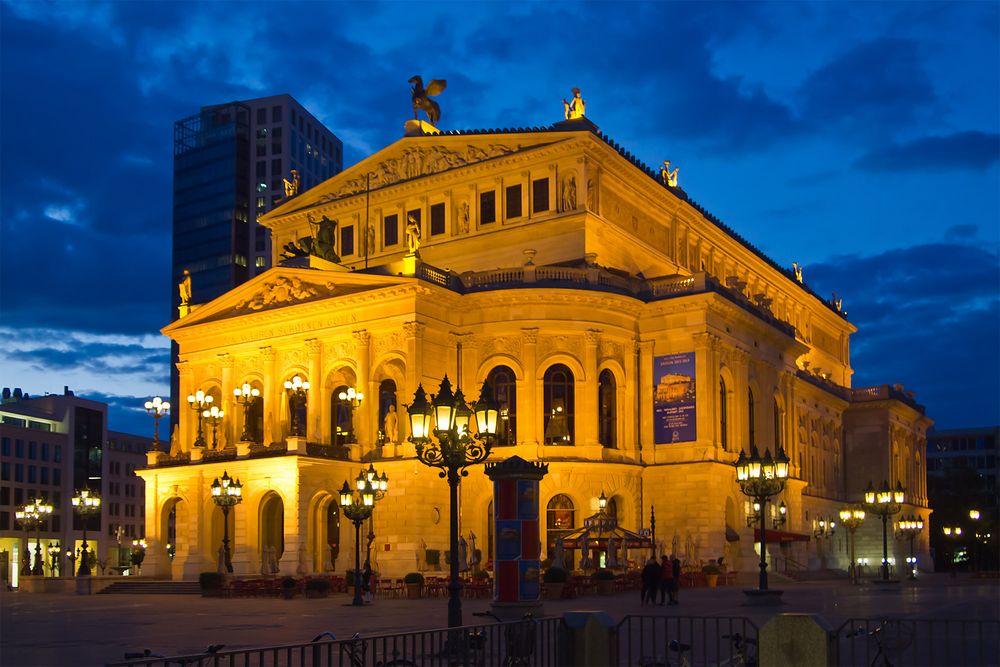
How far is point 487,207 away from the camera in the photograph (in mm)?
64812

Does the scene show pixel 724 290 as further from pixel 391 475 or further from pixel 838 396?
pixel 838 396

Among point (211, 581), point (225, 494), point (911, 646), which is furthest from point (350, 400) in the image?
point (911, 646)

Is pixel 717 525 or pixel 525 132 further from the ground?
pixel 525 132

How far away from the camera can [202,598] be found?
47844 millimetres

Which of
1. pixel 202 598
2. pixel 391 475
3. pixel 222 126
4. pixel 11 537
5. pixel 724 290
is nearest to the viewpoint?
pixel 202 598

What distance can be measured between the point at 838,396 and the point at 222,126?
9069 centimetres

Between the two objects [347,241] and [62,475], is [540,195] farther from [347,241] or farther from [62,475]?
[62,475]

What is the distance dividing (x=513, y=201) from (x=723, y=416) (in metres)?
15.8

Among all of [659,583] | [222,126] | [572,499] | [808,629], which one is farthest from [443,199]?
[222,126]

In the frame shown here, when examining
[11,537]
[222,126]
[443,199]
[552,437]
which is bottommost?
[11,537]

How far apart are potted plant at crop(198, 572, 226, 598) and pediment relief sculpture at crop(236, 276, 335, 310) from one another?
621 inches

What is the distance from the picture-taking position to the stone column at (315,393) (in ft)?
193

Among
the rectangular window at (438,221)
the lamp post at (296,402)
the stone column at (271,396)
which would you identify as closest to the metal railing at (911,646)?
the lamp post at (296,402)

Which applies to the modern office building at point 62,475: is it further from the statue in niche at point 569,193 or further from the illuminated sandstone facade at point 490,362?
the statue in niche at point 569,193
